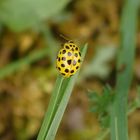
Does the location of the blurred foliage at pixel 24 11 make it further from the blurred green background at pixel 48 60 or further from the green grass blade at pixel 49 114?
the green grass blade at pixel 49 114

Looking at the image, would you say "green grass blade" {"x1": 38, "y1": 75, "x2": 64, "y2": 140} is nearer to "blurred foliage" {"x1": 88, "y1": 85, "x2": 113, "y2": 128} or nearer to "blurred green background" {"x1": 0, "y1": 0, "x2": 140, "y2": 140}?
"blurred foliage" {"x1": 88, "y1": 85, "x2": 113, "y2": 128}

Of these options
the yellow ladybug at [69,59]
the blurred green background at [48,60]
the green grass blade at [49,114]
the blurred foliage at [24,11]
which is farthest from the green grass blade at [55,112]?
the blurred foliage at [24,11]

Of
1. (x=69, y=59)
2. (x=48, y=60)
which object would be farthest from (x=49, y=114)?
(x=48, y=60)

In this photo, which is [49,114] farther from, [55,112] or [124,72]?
[124,72]

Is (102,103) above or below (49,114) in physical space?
above

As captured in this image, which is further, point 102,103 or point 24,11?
point 24,11

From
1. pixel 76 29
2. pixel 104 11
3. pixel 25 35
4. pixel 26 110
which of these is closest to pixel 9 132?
pixel 26 110
